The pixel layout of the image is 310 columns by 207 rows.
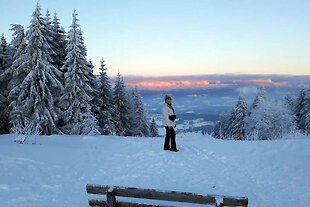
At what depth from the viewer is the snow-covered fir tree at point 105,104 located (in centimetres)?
3873

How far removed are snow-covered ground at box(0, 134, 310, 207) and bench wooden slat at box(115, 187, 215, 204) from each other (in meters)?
2.24

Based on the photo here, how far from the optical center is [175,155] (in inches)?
526

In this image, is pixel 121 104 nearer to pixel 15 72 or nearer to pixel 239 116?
pixel 15 72

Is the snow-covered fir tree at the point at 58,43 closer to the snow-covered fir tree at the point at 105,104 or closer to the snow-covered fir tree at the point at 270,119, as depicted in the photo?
the snow-covered fir tree at the point at 105,104

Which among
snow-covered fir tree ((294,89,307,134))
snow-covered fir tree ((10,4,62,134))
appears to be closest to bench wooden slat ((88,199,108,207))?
snow-covered fir tree ((10,4,62,134))

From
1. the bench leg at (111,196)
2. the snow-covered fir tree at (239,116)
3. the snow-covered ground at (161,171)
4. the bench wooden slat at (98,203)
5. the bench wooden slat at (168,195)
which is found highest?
the bench wooden slat at (168,195)

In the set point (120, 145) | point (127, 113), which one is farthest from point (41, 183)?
point (127, 113)

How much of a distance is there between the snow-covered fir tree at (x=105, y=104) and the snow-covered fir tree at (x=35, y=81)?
374 inches

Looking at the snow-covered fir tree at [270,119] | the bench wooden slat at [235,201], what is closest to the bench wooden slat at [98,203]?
the bench wooden slat at [235,201]

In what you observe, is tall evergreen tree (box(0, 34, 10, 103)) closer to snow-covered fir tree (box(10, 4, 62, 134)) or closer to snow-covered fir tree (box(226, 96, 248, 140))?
snow-covered fir tree (box(10, 4, 62, 134))

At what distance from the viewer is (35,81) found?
28828mm

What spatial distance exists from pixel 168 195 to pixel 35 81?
82.8ft

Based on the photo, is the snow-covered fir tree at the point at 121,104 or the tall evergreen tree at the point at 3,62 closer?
the tall evergreen tree at the point at 3,62

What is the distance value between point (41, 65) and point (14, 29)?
5.76 meters
